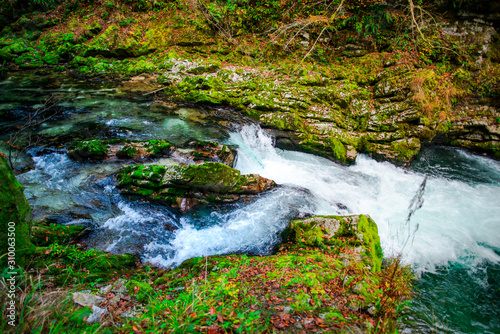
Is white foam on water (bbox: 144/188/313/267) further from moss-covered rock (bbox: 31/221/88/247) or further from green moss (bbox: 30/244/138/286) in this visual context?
moss-covered rock (bbox: 31/221/88/247)

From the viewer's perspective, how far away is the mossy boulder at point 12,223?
2260mm

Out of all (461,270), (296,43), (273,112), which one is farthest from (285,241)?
(296,43)

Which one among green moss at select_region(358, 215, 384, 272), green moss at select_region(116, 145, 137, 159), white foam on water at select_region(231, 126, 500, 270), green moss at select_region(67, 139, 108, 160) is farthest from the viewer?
Result: green moss at select_region(116, 145, 137, 159)

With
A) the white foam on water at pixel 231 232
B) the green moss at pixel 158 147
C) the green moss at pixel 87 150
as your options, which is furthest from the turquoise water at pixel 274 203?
the green moss at pixel 158 147

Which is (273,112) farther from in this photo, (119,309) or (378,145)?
(119,309)

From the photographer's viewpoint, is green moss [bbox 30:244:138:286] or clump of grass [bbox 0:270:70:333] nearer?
clump of grass [bbox 0:270:70:333]

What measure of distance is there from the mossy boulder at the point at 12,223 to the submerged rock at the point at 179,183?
3.03 m

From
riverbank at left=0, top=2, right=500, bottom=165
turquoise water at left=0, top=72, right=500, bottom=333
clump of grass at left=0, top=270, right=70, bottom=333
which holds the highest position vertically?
riverbank at left=0, top=2, right=500, bottom=165

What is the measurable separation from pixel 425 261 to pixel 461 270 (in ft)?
2.28

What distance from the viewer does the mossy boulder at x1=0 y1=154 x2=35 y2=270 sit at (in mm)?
2260

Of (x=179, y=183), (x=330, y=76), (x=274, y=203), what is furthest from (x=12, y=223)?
(x=330, y=76)

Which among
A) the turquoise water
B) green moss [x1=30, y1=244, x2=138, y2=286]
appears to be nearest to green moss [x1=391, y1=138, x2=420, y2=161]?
the turquoise water

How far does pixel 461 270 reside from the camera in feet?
15.0

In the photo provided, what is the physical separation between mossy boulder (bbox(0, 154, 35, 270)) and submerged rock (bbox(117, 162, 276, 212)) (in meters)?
3.03
